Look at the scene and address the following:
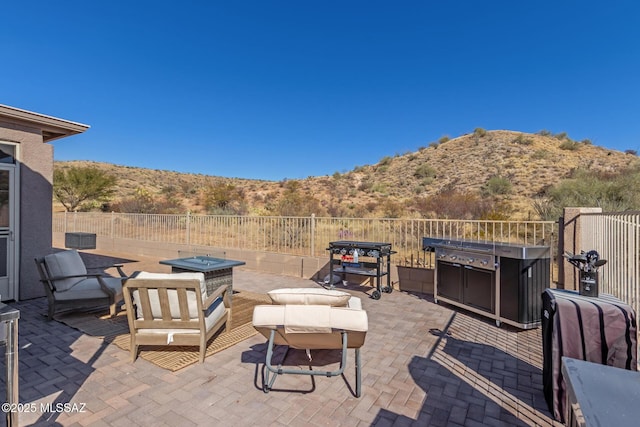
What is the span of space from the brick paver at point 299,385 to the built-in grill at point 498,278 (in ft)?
1.20

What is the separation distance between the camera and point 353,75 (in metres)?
16.2

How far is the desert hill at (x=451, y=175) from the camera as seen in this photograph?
19859 millimetres

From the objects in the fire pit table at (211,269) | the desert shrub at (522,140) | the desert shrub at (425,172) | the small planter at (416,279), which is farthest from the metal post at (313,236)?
the desert shrub at (522,140)

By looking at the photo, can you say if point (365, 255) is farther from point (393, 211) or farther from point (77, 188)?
point (77, 188)

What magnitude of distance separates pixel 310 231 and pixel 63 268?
17.1ft

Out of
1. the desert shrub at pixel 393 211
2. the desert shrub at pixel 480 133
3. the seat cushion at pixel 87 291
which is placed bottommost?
the seat cushion at pixel 87 291

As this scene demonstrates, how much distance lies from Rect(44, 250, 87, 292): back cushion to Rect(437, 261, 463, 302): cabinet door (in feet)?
20.6

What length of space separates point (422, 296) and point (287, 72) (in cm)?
1351

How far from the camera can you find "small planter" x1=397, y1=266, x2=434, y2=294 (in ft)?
22.4

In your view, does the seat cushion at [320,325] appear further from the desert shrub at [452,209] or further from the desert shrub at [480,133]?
the desert shrub at [480,133]

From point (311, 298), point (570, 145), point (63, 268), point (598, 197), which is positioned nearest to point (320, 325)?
point (311, 298)

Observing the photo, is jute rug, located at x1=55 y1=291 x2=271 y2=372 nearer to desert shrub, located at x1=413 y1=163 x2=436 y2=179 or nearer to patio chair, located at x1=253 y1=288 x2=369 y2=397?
patio chair, located at x1=253 y1=288 x2=369 y2=397

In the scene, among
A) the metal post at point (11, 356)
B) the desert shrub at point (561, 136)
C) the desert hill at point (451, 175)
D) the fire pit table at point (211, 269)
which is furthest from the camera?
the desert shrub at point (561, 136)

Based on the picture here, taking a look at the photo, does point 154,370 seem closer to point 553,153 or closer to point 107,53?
point 107,53
